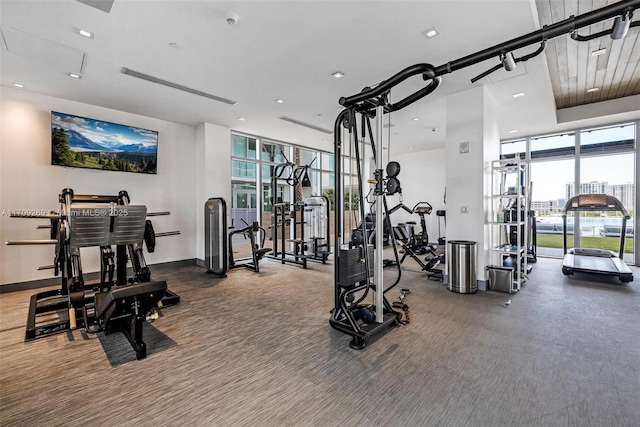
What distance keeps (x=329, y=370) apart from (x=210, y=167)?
5.63 m

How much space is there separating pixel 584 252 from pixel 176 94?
29.9 feet

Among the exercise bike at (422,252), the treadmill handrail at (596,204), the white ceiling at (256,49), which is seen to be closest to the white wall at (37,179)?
the white ceiling at (256,49)

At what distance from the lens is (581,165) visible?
284 inches

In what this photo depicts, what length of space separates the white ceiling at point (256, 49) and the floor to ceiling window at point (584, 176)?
8.88ft

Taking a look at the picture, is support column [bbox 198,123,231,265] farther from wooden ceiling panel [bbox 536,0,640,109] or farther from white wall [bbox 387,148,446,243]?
white wall [bbox 387,148,446,243]

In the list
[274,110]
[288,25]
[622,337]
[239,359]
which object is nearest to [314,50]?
[288,25]

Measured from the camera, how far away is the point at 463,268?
4500 millimetres

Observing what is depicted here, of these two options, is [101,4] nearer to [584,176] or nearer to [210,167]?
[210,167]

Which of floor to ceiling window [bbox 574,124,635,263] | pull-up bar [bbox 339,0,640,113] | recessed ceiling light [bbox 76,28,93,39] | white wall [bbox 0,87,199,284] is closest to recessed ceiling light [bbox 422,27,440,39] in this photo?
pull-up bar [bbox 339,0,640,113]

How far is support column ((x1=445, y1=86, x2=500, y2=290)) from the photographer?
464 centimetres

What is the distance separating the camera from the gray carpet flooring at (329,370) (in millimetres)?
1849

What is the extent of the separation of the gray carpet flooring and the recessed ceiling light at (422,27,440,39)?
134 inches

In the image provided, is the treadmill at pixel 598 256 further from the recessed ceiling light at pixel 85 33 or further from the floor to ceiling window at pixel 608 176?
the recessed ceiling light at pixel 85 33

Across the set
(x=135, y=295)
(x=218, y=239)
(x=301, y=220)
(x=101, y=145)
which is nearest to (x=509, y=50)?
(x=135, y=295)
